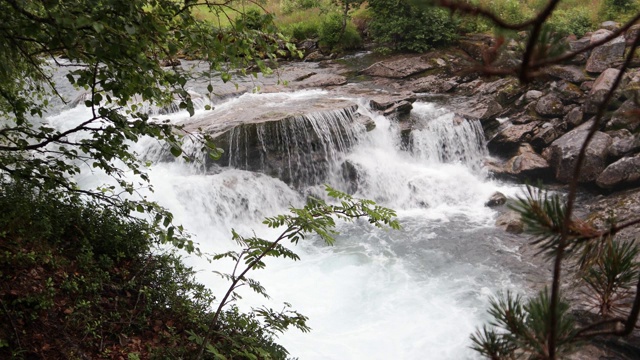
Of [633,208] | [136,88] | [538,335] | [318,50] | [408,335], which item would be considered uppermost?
[318,50]

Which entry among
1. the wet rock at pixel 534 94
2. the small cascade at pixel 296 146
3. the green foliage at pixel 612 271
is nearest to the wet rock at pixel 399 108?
the small cascade at pixel 296 146

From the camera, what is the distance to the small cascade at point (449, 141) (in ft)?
46.8

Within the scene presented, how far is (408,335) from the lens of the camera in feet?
25.0

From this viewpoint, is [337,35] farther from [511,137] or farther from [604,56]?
[604,56]

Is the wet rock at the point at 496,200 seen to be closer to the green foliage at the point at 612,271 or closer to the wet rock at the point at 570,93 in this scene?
the wet rock at the point at 570,93

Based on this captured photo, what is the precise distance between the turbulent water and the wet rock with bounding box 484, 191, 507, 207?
254 millimetres

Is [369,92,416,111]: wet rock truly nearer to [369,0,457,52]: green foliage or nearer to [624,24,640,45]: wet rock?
[369,0,457,52]: green foliage

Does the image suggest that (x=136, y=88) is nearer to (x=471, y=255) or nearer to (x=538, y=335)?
(x=538, y=335)

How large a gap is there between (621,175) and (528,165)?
7.23ft

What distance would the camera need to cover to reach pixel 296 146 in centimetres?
1252

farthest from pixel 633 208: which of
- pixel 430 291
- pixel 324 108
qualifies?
pixel 324 108

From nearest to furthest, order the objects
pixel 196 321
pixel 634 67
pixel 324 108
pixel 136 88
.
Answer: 1. pixel 136 88
2. pixel 196 321
3. pixel 324 108
4. pixel 634 67

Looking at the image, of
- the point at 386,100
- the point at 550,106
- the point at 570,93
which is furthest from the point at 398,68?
the point at 570,93

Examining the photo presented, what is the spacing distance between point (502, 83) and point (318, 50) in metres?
8.56
